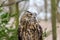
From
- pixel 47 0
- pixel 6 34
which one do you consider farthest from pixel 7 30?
pixel 47 0

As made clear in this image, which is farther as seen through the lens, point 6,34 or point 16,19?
point 16,19

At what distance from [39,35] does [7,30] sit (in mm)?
151

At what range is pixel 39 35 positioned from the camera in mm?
705

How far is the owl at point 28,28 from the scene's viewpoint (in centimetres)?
69

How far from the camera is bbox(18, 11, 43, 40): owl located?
0.69 meters

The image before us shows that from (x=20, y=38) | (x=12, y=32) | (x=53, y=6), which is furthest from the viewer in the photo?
(x=53, y=6)

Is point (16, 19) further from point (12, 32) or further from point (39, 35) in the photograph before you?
point (39, 35)

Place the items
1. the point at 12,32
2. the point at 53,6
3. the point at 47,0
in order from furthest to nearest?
the point at 47,0, the point at 53,6, the point at 12,32

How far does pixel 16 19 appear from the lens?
881mm

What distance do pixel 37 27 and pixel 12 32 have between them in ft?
0.49

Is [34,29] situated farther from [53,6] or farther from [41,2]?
[41,2]

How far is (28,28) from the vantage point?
2.31ft

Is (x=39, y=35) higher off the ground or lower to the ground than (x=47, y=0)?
lower

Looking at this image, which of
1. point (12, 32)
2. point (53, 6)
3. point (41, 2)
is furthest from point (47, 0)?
point (12, 32)
